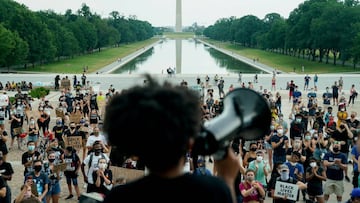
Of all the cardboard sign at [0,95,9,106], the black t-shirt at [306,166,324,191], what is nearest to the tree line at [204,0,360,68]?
the cardboard sign at [0,95,9,106]

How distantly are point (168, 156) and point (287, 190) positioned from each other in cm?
720

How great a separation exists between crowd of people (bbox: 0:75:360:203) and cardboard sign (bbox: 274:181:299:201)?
0.06m

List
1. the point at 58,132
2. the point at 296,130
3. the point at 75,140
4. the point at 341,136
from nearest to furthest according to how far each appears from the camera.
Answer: the point at 75,140, the point at 341,136, the point at 296,130, the point at 58,132

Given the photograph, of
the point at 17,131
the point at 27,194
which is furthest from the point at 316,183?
the point at 17,131

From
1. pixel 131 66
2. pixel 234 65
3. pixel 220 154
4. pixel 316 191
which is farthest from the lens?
pixel 234 65

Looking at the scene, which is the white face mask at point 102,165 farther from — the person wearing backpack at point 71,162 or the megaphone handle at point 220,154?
the megaphone handle at point 220,154

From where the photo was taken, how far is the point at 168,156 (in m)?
2.01

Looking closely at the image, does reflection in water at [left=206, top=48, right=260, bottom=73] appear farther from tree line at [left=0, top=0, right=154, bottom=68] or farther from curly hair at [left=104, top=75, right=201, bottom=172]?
curly hair at [left=104, top=75, right=201, bottom=172]

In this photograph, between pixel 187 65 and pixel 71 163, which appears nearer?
pixel 71 163

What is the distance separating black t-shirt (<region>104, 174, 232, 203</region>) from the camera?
2.02m

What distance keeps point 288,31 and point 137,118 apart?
293 ft

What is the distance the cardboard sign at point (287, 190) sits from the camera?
8.66 meters

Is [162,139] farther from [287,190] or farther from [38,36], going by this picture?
[38,36]

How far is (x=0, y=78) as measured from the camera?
160 ft
